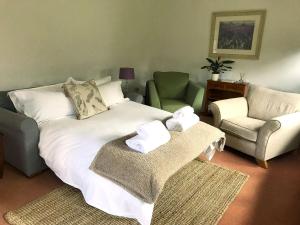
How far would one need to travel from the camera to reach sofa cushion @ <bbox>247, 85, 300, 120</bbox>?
10.7ft

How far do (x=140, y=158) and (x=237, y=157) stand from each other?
1.77 meters

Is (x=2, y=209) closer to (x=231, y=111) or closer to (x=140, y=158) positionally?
(x=140, y=158)

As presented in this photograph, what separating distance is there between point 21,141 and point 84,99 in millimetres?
793

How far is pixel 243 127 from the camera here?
306cm

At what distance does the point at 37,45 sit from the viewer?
3.15 meters

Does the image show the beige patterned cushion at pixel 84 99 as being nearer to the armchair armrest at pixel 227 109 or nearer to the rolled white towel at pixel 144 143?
the rolled white towel at pixel 144 143

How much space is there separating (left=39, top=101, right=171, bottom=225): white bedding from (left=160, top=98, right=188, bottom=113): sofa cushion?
0.90 metres

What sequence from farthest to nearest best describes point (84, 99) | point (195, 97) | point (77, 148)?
point (195, 97) < point (84, 99) < point (77, 148)

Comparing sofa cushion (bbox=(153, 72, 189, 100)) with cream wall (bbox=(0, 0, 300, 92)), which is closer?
cream wall (bbox=(0, 0, 300, 92))

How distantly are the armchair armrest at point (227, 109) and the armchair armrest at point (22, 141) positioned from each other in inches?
85.9

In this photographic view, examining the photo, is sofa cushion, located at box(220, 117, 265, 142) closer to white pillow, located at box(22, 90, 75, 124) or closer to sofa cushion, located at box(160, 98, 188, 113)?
sofa cushion, located at box(160, 98, 188, 113)

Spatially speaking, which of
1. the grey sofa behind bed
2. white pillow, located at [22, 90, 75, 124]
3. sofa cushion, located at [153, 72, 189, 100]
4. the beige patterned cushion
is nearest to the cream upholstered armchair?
sofa cushion, located at [153, 72, 189, 100]

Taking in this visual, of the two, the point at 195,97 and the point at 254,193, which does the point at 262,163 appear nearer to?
the point at 254,193

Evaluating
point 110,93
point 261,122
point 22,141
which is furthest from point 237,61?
point 22,141
